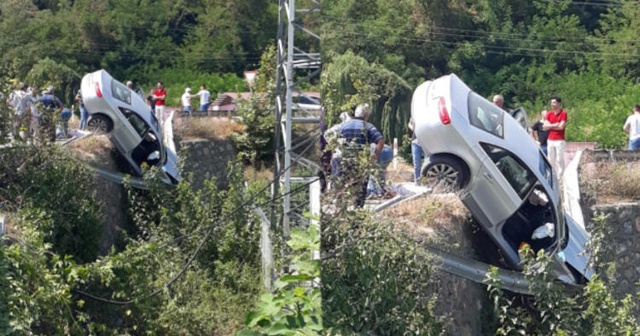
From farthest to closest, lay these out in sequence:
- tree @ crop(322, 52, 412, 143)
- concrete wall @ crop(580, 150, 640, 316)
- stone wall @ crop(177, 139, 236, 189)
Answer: tree @ crop(322, 52, 412, 143) < stone wall @ crop(177, 139, 236, 189) < concrete wall @ crop(580, 150, 640, 316)

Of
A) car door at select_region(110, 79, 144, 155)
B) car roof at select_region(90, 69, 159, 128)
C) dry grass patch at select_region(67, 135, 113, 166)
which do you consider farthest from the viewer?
car roof at select_region(90, 69, 159, 128)

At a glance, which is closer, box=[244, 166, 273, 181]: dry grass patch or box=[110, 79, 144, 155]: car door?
box=[110, 79, 144, 155]: car door

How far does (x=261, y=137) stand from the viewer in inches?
1091

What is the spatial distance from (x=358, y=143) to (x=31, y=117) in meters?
6.13

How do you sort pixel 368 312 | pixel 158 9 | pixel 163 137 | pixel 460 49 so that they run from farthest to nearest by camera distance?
pixel 460 49
pixel 158 9
pixel 163 137
pixel 368 312

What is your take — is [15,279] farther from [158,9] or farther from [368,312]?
[158,9]

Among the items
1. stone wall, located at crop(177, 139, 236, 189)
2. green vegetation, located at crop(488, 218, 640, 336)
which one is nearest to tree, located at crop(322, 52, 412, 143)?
stone wall, located at crop(177, 139, 236, 189)

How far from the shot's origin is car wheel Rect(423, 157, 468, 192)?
15.9m

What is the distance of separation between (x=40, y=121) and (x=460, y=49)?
37690mm

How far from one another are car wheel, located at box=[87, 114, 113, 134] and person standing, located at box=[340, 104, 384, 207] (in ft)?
30.1

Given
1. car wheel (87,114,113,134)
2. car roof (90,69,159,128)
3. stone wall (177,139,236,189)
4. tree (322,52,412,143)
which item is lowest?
tree (322,52,412,143)

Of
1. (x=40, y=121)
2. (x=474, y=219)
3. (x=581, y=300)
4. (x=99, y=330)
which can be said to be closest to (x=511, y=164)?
(x=474, y=219)

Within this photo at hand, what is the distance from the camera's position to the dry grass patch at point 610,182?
19.9m

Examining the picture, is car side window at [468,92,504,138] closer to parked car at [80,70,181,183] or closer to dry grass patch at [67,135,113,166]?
parked car at [80,70,181,183]
